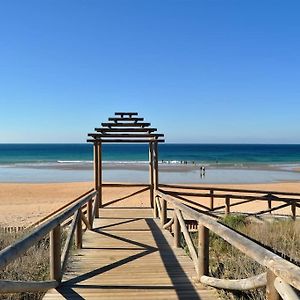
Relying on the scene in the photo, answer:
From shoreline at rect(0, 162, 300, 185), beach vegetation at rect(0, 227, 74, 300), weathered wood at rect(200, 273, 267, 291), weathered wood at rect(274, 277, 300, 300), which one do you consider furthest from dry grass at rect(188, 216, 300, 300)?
shoreline at rect(0, 162, 300, 185)

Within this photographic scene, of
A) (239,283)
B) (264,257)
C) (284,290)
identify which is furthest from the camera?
(239,283)

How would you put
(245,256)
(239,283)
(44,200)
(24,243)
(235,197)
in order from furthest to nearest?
(44,200), (235,197), (245,256), (239,283), (24,243)

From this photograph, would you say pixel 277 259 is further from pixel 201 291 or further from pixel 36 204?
pixel 36 204

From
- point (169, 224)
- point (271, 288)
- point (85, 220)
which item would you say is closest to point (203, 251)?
point (271, 288)

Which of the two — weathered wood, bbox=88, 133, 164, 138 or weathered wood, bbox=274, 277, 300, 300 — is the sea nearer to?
weathered wood, bbox=88, 133, 164, 138

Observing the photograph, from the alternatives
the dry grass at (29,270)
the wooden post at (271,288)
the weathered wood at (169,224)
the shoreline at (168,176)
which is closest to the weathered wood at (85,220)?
the dry grass at (29,270)

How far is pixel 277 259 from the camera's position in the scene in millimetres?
2586

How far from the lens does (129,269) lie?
17.0 feet

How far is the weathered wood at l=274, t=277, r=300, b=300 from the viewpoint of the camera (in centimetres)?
232

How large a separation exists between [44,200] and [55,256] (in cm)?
1586

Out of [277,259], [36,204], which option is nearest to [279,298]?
[277,259]

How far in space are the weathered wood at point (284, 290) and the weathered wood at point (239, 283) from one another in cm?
32

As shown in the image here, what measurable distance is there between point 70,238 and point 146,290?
1.35 meters

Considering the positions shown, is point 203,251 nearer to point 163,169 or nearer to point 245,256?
point 245,256
